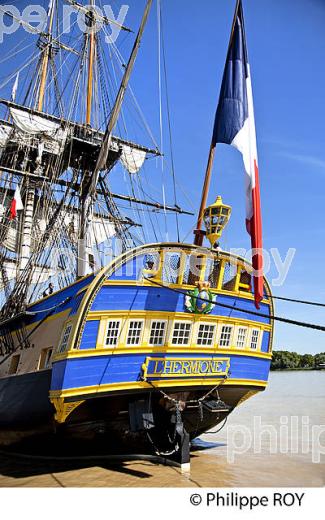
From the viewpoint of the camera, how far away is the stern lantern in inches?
350

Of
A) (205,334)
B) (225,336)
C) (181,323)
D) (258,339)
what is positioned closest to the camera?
(181,323)

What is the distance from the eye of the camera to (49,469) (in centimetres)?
897

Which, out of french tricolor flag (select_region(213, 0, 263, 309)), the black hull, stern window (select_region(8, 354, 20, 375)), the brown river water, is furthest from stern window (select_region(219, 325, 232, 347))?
stern window (select_region(8, 354, 20, 375))

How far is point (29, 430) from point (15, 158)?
16.4 metres

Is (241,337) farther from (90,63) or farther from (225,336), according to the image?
(90,63)

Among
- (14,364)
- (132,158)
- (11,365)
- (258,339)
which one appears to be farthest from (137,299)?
(132,158)

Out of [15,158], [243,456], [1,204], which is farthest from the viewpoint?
[1,204]

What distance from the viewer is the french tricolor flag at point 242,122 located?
24.3ft

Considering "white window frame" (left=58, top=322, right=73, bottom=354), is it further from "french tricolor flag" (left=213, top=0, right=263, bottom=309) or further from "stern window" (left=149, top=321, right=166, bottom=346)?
"french tricolor flag" (left=213, top=0, right=263, bottom=309)

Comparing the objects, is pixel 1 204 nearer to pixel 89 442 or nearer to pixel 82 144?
pixel 82 144

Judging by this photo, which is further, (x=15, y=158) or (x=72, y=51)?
(x=72, y=51)

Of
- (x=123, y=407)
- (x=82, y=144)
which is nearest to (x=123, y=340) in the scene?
(x=123, y=407)

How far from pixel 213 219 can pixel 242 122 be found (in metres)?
1.96

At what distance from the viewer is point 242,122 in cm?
806
